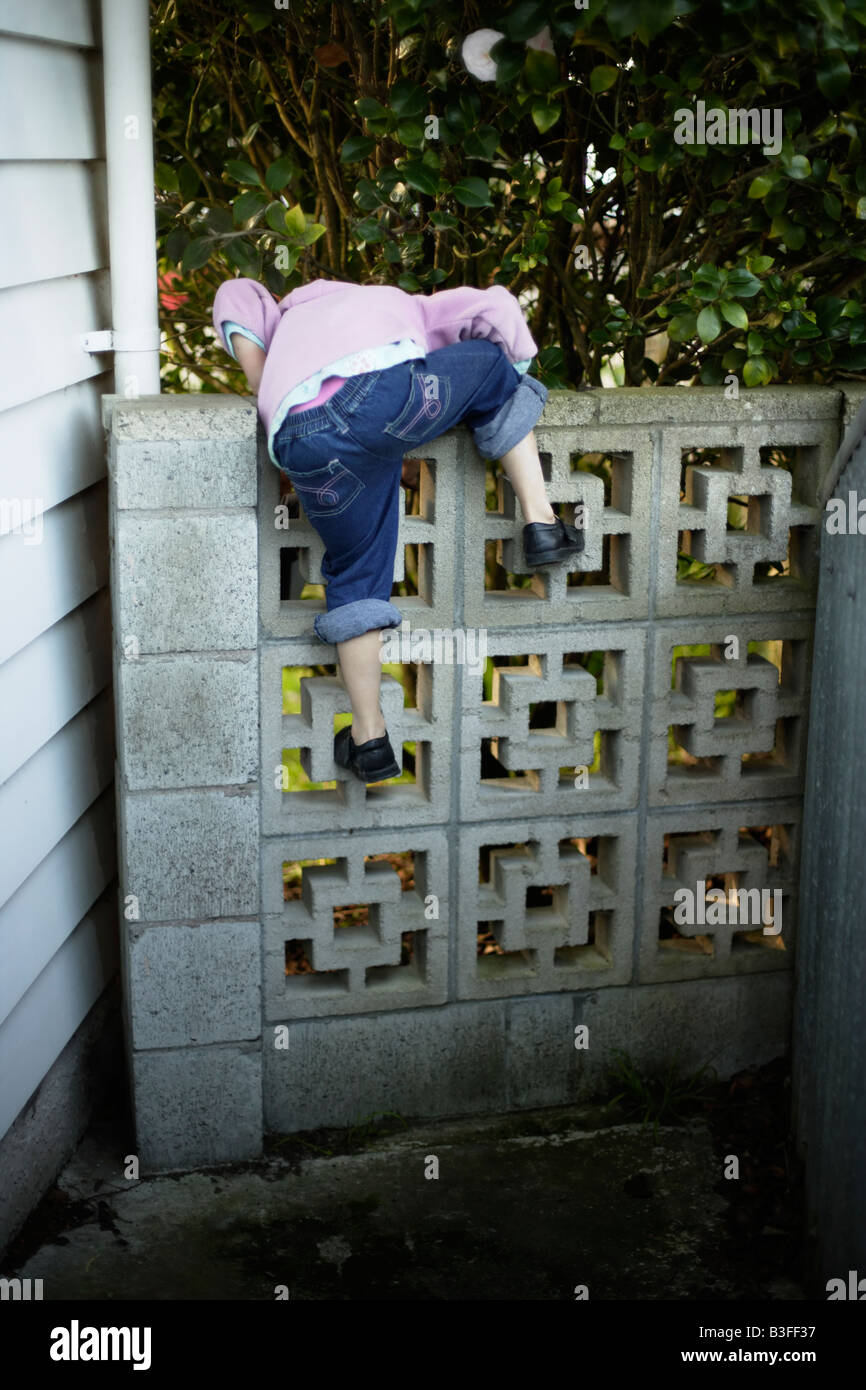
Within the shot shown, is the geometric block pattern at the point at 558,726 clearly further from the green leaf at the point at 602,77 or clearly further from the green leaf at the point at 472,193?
the green leaf at the point at 602,77

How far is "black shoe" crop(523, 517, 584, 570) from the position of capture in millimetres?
3582

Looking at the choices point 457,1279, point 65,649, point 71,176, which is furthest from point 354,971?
point 71,176

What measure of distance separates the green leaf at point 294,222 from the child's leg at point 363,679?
40.9 inches

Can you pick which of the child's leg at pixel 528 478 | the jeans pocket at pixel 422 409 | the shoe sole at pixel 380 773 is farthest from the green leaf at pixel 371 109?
the shoe sole at pixel 380 773

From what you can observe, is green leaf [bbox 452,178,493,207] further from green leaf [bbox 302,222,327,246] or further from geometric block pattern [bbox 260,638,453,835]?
geometric block pattern [bbox 260,638,453,835]

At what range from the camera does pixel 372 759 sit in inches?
143

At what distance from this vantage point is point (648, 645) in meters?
3.89

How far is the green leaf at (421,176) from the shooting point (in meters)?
3.69

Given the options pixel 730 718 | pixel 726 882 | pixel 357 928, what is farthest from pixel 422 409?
pixel 726 882

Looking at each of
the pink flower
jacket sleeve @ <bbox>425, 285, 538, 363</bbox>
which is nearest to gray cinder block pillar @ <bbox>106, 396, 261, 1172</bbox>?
jacket sleeve @ <bbox>425, 285, 538, 363</bbox>

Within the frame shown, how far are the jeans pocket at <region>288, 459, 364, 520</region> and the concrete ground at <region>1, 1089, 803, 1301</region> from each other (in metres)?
1.68

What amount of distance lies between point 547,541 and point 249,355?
Result: 0.81 meters

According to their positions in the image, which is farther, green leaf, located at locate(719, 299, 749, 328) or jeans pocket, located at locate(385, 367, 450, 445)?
green leaf, located at locate(719, 299, 749, 328)

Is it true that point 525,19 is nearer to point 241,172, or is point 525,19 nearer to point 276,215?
point 276,215
